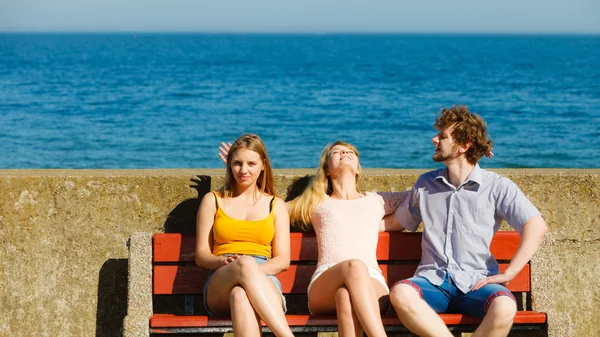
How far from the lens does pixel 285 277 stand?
4.80m

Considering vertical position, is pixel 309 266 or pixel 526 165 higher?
pixel 526 165

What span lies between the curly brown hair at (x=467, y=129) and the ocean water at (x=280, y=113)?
15.8 m

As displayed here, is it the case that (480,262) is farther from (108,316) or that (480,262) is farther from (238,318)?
(108,316)

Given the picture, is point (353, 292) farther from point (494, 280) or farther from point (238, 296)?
point (494, 280)

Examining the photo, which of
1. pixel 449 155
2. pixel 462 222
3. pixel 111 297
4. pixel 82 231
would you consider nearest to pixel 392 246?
pixel 462 222

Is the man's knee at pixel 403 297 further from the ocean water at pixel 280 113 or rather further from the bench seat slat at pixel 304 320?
the ocean water at pixel 280 113

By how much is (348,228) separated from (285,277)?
44cm

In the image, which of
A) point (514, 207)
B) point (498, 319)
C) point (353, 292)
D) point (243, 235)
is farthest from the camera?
point (243, 235)

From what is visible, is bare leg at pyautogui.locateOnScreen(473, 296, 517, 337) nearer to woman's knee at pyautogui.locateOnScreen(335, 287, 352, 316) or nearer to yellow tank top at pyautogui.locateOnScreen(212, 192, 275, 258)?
woman's knee at pyautogui.locateOnScreen(335, 287, 352, 316)

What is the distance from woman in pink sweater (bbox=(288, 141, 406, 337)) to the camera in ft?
14.0

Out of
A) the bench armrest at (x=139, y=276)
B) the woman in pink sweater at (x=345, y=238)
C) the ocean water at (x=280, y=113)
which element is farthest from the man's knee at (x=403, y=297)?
the ocean water at (x=280, y=113)

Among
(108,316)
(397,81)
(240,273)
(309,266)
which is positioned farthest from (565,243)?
(397,81)

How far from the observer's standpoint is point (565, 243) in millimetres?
5156

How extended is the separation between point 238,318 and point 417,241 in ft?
3.87
